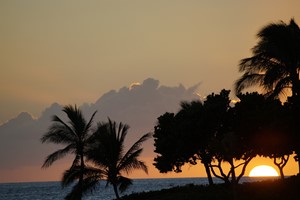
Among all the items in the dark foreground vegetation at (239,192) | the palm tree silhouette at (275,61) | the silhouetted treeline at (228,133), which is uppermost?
the palm tree silhouette at (275,61)

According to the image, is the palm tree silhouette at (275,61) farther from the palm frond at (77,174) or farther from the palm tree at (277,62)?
the palm frond at (77,174)

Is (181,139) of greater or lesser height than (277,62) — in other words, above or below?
below

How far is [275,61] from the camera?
112 ft

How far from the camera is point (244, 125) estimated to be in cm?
3609

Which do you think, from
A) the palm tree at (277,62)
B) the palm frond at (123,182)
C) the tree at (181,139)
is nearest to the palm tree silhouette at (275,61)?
the palm tree at (277,62)

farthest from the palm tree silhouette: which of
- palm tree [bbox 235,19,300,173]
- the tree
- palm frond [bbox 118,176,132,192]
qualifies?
palm frond [bbox 118,176,132,192]

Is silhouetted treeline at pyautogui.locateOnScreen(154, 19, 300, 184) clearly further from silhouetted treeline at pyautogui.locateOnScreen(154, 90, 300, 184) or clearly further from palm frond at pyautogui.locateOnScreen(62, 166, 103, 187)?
palm frond at pyautogui.locateOnScreen(62, 166, 103, 187)

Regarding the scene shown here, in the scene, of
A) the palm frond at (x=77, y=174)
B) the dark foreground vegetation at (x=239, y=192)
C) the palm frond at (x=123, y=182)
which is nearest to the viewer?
the dark foreground vegetation at (x=239, y=192)

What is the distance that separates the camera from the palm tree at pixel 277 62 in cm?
3278

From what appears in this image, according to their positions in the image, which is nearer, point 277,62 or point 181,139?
point 277,62

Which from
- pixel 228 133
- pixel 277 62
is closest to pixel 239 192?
pixel 228 133

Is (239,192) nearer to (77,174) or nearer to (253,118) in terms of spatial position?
(253,118)

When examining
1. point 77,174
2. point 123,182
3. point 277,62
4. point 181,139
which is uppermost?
point 277,62

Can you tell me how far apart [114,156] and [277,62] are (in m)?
14.6
